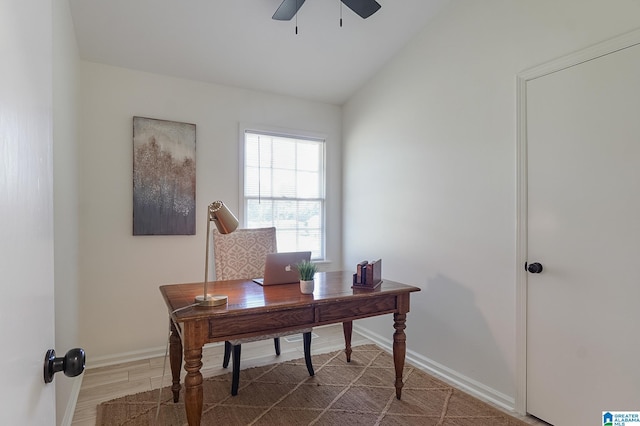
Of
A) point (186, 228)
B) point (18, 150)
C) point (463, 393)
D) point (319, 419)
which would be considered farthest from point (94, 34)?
point (463, 393)

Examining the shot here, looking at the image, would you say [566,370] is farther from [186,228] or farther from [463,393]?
[186,228]

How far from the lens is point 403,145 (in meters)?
3.24

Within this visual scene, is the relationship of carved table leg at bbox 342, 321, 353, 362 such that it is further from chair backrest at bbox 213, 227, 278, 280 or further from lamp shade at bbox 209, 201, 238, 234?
lamp shade at bbox 209, 201, 238, 234

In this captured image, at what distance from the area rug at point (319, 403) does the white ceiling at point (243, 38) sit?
2652mm

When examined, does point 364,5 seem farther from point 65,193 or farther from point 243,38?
point 65,193

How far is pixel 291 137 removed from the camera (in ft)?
12.7

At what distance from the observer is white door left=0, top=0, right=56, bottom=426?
502 mm

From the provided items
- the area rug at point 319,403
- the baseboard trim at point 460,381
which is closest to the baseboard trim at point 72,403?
the area rug at point 319,403

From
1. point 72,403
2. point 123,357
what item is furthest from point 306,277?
point 123,357

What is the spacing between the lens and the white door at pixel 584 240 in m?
1.81

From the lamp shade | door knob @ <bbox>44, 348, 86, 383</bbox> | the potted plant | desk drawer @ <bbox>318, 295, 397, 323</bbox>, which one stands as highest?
the lamp shade

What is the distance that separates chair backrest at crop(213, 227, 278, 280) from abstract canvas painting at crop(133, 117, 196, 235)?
0.52 meters

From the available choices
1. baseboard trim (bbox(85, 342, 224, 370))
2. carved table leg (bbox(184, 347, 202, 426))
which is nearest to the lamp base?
carved table leg (bbox(184, 347, 202, 426))

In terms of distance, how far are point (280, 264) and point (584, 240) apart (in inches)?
70.4
